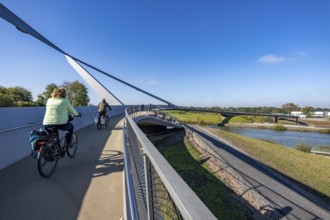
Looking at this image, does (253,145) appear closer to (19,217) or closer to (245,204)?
(245,204)

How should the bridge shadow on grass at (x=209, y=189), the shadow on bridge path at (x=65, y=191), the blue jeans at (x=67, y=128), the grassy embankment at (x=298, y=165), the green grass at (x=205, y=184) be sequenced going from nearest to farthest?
the shadow on bridge path at (x=65, y=191), the blue jeans at (x=67, y=128), the bridge shadow on grass at (x=209, y=189), the green grass at (x=205, y=184), the grassy embankment at (x=298, y=165)

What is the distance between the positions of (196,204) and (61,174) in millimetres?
4418

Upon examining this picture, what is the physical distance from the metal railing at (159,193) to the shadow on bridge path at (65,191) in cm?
54

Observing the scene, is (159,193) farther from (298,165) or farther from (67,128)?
(298,165)

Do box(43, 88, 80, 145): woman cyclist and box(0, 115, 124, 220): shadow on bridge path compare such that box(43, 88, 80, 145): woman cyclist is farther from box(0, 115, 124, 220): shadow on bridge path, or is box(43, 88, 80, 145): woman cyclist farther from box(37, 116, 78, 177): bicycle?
box(0, 115, 124, 220): shadow on bridge path

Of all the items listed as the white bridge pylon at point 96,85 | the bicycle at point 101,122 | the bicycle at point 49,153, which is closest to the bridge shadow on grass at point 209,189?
the bicycle at point 101,122

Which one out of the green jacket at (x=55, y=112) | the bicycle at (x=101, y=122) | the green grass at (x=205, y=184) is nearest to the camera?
the green jacket at (x=55, y=112)

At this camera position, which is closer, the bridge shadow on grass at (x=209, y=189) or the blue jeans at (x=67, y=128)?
the blue jeans at (x=67, y=128)

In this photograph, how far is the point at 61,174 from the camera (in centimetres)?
439

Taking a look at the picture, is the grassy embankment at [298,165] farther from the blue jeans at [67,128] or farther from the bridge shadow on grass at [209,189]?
the blue jeans at [67,128]

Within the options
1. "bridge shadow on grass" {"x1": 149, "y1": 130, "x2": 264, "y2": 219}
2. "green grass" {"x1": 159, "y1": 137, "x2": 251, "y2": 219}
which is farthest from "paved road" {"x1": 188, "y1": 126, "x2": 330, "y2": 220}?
"green grass" {"x1": 159, "y1": 137, "x2": 251, "y2": 219}

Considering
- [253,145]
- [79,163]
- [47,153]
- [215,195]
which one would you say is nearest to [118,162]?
[79,163]

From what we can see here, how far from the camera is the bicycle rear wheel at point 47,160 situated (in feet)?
13.3

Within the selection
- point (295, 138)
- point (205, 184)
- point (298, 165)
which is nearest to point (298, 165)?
point (298, 165)
